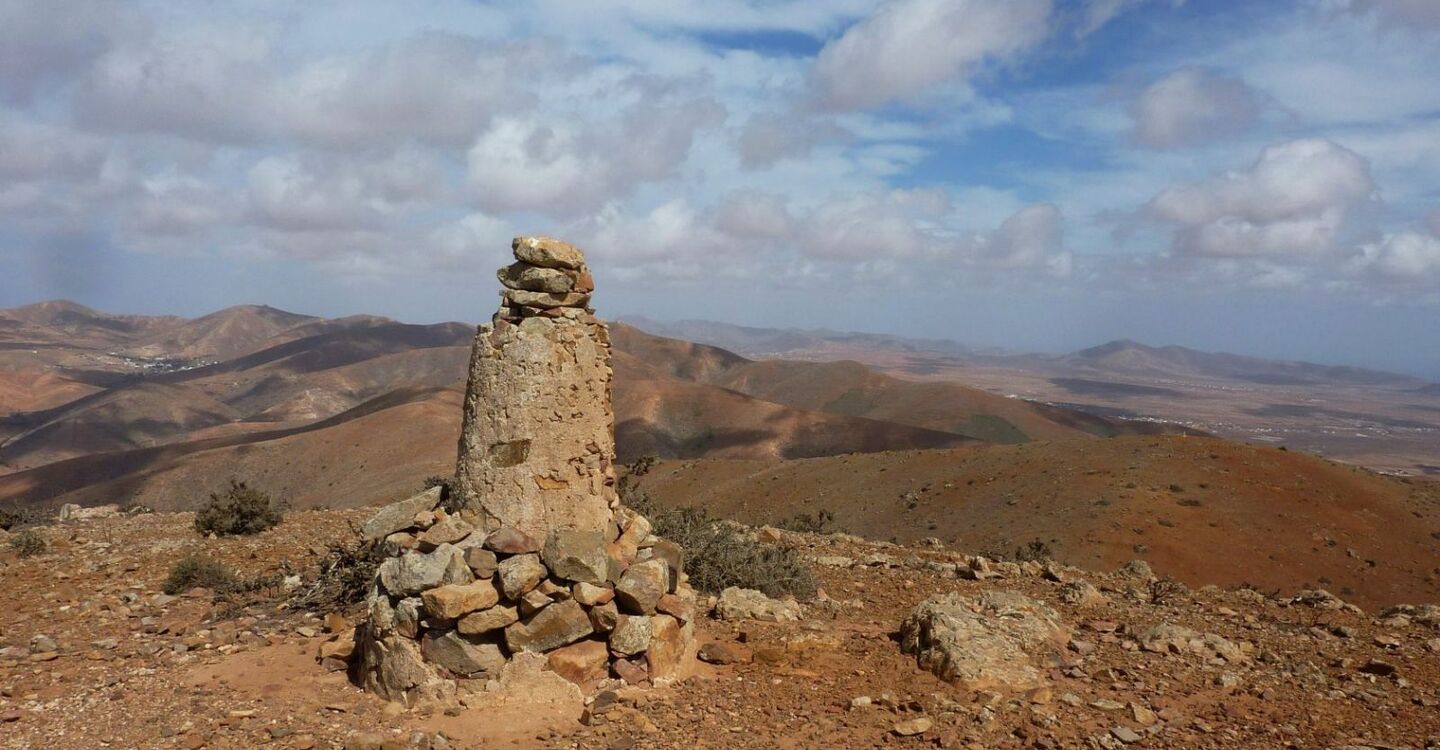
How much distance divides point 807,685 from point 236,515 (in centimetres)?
1062

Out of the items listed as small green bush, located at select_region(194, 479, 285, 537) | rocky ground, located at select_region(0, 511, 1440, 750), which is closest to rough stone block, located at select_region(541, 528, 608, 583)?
rocky ground, located at select_region(0, 511, 1440, 750)

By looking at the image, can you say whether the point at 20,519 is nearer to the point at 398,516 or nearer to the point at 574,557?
the point at 398,516

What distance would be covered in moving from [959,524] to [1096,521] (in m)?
3.63

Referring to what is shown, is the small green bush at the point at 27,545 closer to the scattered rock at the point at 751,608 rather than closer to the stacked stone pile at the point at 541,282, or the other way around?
the stacked stone pile at the point at 541,282

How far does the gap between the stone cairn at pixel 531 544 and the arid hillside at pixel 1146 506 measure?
47.5ft

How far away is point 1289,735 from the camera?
17.2ft

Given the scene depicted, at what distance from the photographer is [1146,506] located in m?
21.1

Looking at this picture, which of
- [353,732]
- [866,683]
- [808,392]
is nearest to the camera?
[353,732]

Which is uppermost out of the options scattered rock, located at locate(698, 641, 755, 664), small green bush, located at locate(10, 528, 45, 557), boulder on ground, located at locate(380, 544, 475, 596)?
Answer: boulder on ground, located at locate(380, 544, 475, 596)

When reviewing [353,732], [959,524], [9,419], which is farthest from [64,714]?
[9,419]

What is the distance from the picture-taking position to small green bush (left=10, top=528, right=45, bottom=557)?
10.4 m

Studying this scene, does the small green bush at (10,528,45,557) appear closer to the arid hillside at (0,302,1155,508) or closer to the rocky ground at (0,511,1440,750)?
the rocky ground at (0,511,1440,750)

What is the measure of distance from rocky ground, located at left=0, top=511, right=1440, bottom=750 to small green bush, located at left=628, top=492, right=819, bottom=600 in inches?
20.6

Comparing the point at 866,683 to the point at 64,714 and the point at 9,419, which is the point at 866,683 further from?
the point at 9,419
